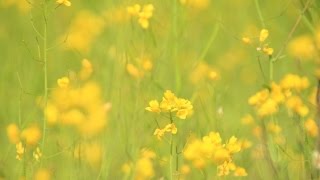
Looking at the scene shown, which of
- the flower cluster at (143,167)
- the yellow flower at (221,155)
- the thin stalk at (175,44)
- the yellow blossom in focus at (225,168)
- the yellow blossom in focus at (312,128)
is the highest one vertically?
the thin stalk at (175,44)

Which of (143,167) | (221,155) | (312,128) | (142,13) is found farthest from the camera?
(142,13)

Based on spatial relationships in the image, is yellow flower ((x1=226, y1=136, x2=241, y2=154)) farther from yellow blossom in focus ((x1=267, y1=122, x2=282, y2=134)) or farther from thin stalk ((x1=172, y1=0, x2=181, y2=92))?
thin stalk ((x1=172, y1=0, x2=181, y2=92))

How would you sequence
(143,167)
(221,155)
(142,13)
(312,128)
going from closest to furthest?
(221,155) < (143,167) < (312,128) < (142,13)

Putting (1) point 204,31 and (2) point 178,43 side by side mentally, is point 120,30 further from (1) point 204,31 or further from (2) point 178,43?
(1) point 204,31

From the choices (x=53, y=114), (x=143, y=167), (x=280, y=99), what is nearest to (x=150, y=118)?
(x=53, y=114)

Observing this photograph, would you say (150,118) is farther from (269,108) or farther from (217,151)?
(217,151)

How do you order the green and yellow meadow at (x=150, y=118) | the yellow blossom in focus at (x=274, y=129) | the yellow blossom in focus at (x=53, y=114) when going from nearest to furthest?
the green and yellow meadow at (x=150, y=118)
the yellow blossom in focus at (x=274, y=129)
the yellow blossom in focus at (x=53, y=114)

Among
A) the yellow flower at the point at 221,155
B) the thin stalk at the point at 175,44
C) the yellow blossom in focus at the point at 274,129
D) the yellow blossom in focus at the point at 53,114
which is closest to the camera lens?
the yellow flower at the point at 221,155

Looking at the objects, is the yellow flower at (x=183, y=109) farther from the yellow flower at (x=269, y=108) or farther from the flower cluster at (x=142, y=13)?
the flower cluster at (x=142, y=13)

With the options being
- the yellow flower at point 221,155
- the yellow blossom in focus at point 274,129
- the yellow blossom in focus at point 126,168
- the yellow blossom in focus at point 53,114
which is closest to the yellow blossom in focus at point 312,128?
the yellow blossom in focus at point 274,129
